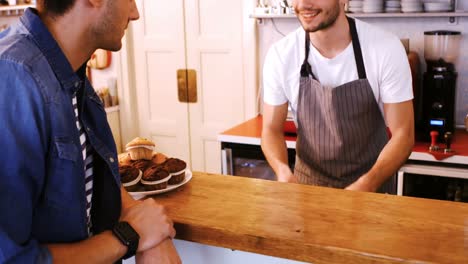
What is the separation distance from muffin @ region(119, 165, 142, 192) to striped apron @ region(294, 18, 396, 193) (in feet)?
3.46

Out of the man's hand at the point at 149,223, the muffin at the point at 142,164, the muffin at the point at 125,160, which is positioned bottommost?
the man's hand at the point at 149,223

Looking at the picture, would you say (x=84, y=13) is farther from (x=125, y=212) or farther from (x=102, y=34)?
(x=125, y=212)

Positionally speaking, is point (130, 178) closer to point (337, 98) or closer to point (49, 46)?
point (49, 46)

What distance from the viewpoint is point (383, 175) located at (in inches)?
85.5

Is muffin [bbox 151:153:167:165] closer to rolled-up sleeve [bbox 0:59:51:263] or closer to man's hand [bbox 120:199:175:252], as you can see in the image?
man's hand [bbox 120:199:175:252]

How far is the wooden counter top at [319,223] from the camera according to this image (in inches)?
48.1

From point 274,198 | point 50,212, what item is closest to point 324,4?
point 274,198

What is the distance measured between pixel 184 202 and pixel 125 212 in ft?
0.80

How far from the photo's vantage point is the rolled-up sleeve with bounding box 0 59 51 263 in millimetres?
946

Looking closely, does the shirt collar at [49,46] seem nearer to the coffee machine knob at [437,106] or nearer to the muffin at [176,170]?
the muffin at [176,170]

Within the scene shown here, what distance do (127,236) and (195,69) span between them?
319cm

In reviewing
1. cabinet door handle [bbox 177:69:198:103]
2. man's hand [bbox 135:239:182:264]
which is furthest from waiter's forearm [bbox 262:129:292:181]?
cabinet door handle [bbox 177:69:198:103]

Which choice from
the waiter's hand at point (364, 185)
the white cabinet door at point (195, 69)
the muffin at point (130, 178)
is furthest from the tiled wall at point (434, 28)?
the muffin at point (130, 178)

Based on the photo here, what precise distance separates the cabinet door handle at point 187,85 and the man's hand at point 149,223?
3076mm
